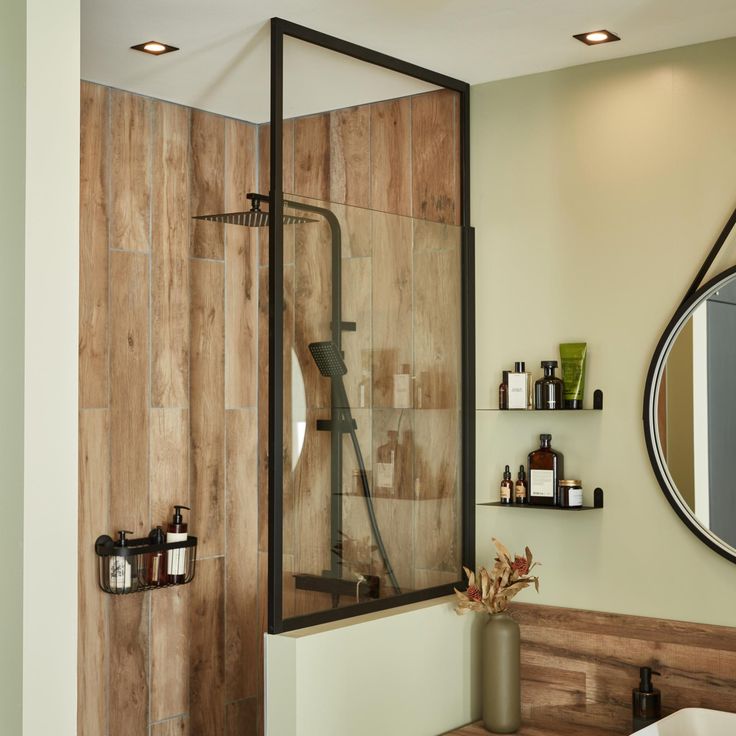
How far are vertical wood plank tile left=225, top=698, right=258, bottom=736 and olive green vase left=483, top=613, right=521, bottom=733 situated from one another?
3.40 feet

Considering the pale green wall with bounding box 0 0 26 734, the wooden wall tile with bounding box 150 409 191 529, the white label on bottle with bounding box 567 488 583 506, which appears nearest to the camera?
the pale green wall with bounding box 0 0 26 734

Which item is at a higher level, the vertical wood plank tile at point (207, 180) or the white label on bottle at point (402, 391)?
the vertical wood plank tile at point (207, 180)

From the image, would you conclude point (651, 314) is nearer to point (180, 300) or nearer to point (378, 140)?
point (378, 140)

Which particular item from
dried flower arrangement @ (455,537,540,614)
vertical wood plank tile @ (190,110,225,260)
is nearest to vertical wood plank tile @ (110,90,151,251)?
vertical wood plank tile @ (190,110,225,260)

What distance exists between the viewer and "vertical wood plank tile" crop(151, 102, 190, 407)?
3234 mm

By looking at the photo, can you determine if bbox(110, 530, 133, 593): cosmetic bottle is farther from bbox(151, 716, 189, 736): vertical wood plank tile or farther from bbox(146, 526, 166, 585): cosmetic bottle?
bbox(151, 716, 189, 736): vertical wood plank tile

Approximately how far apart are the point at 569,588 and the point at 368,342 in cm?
89

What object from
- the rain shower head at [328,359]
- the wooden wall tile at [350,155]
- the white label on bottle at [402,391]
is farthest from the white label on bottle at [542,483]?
the wooden wall tile at [350,155]

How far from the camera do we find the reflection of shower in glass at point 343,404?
→ 8.50ft

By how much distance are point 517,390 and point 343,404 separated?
55 cm

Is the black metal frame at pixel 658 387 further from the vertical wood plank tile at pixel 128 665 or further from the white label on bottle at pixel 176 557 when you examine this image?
the vertical wood plank tile at pixel 128 665

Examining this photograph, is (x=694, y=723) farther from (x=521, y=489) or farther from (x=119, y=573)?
(x=119, y=573)

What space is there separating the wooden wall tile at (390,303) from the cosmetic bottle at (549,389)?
1.20ft

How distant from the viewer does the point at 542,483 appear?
2.86m
